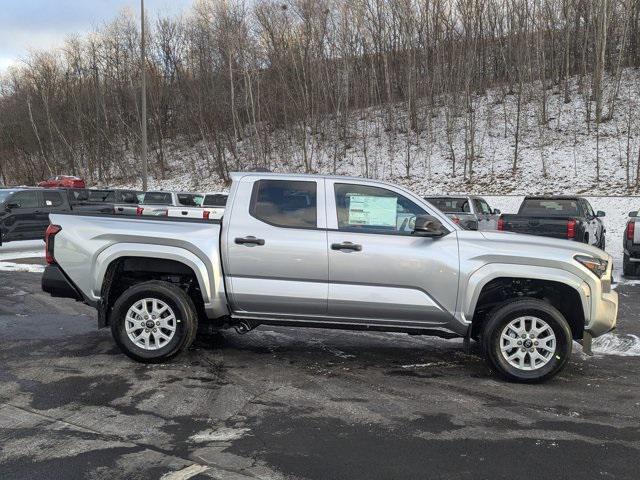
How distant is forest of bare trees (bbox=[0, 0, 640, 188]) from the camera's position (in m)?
34.0

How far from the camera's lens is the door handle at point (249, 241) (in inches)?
223

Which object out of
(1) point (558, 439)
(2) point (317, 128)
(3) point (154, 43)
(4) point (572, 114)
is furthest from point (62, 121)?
(1) point (558, 439)

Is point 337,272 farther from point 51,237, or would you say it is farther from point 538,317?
point 51,237

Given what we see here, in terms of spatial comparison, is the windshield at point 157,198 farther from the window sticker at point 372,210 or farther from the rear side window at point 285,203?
the window sticker at point 372,210

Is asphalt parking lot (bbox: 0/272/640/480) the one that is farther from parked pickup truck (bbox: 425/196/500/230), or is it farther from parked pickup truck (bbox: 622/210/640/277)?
parked pickup truck (bbox: 425/196/500/230)

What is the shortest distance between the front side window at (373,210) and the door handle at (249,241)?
79cm

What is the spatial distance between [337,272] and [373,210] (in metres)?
0.72

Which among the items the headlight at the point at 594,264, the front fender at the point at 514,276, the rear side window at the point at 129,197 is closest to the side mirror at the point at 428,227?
the front fender at the point at 514,276

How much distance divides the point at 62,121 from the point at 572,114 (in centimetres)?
4149

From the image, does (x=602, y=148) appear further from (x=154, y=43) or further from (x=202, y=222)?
(x=154, y=43)

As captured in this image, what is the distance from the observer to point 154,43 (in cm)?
4884

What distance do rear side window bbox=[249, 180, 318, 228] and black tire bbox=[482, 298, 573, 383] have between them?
197cm

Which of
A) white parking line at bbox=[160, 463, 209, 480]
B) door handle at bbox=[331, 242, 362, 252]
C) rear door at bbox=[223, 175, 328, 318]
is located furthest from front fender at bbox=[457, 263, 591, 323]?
white parking line at bbox=[160, 463, 209, 480]

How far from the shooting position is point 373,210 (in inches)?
226
